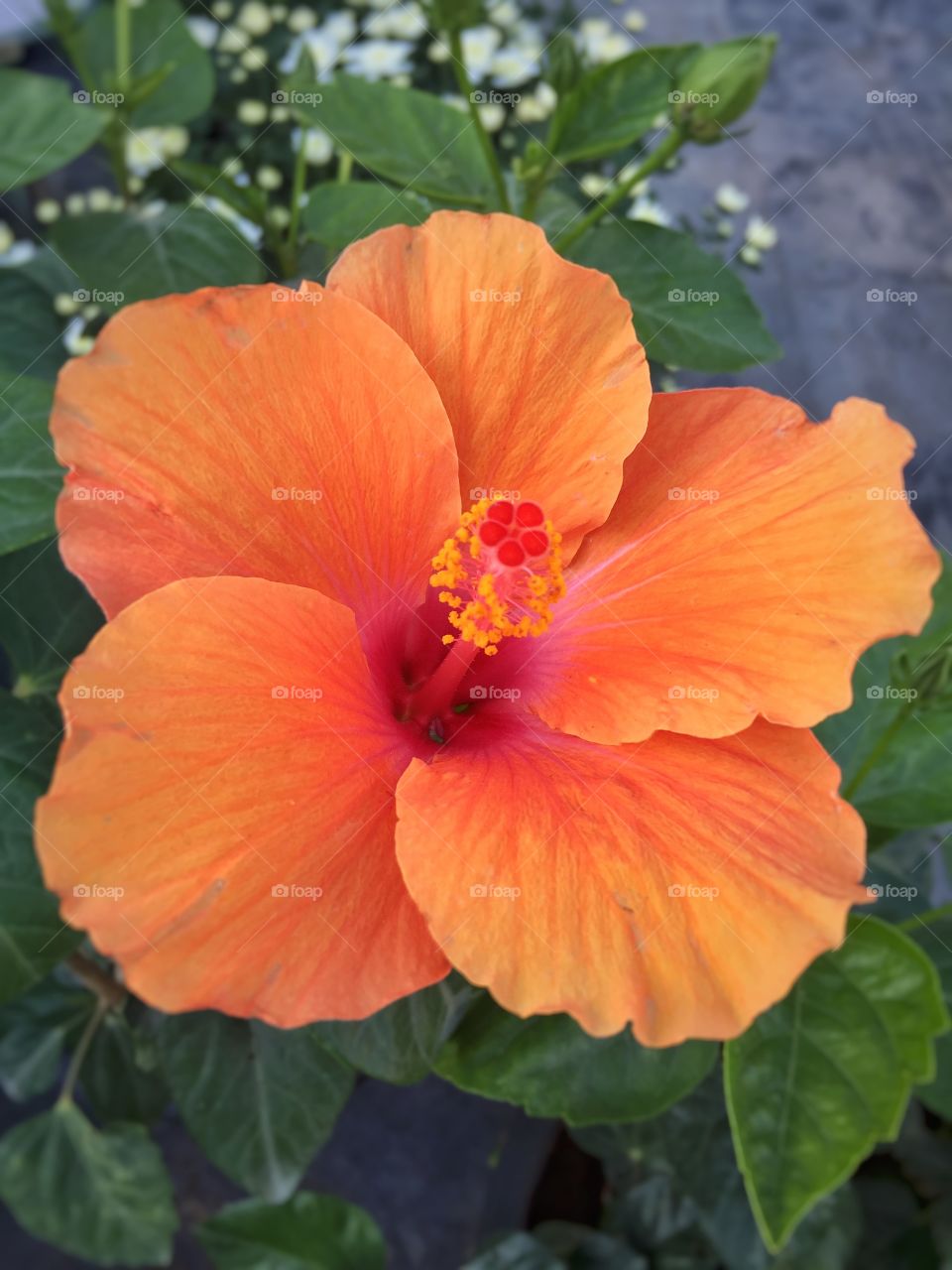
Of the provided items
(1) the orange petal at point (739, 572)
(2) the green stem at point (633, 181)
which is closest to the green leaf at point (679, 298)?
(2) the green stem at point (633, 181)

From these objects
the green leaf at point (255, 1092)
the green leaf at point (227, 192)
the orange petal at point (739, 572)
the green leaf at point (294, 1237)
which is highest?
the green leaf at point (227, 192)

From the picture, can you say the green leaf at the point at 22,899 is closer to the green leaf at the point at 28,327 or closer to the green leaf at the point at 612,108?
the green leaf at the point at 28,327

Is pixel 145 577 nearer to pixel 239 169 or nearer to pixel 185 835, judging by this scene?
pixel 185 835

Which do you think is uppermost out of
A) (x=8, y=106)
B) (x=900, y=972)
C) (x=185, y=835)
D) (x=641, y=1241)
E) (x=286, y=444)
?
(x=8, y=106)

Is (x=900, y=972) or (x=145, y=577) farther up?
(x=145, y=577)

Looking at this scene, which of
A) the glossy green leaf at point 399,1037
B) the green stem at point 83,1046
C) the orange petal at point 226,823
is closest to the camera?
the orange petal at point 226,823

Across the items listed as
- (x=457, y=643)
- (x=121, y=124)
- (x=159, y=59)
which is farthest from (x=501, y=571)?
(x=159, y=59)

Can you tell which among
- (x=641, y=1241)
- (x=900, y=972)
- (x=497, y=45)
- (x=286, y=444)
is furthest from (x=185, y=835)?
(x=497, y=45)
